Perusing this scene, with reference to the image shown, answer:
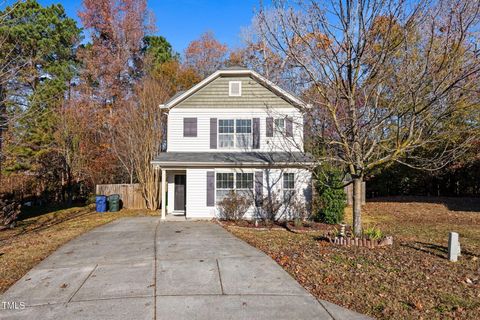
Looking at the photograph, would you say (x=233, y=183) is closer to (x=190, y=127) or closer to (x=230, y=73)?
(x=190, y=127)

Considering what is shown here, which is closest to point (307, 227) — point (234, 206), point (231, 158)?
point (234, 206)

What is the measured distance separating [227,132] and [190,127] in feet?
5.37

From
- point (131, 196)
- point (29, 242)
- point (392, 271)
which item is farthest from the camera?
point (131, 196)

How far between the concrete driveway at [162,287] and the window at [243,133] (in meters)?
6.57

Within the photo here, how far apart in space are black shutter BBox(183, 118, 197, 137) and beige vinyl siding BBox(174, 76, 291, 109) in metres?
0.62

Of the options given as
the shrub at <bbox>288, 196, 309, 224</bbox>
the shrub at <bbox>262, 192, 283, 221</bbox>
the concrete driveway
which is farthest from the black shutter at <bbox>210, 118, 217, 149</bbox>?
the concrete driveway

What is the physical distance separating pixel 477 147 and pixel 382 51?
1358 centimetres

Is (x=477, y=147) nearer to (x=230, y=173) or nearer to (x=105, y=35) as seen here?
(x=230, y=173)

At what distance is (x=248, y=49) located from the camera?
86.7ft

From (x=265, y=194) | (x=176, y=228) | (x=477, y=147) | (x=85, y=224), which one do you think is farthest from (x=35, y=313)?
(x=477, y=147)

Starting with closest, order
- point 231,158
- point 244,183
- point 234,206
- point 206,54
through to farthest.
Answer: point 234,206
point 231,158
point 244,183
point 206,54

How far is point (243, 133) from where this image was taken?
14789mm

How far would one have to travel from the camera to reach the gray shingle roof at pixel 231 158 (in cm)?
1338

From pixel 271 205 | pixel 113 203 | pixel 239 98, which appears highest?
pixel 239 98
